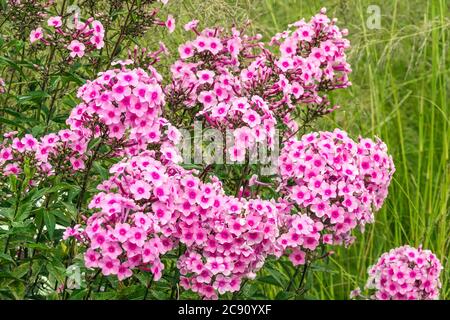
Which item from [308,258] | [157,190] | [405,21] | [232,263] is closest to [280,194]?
[308,258]

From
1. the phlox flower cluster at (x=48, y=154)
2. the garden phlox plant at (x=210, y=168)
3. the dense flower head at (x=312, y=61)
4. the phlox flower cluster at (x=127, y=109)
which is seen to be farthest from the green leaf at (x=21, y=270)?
the dense flower head at (x=312, y=61)

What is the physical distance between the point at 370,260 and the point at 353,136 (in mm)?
704

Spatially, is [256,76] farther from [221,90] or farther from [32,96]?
[32,96]

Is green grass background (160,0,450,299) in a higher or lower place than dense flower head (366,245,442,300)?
higher

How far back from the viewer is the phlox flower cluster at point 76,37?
2.96 m

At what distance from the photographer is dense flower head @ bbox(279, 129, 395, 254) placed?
9.08 ft

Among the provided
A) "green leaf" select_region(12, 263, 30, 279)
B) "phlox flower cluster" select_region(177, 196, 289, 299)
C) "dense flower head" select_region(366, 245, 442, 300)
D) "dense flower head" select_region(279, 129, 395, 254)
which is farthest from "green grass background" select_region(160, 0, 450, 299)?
"green leaf" select_region(12, 263, 30, 279)

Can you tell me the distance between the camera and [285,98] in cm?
292

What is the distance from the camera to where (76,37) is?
2.99 metres

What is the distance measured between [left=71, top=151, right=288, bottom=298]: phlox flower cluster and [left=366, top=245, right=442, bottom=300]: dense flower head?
0.66 m

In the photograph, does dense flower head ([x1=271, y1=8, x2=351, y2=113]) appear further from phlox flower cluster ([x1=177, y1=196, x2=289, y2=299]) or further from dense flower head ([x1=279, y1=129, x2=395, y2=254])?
phlox flower cluster ([x1=177, y1=196, x2=289, y2=299])

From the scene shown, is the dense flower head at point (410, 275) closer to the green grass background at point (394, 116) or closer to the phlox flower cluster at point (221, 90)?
the green grass background at point (394, 116)

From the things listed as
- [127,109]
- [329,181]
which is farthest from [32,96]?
[329,181]

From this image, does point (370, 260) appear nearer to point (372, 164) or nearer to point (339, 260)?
point (339, 260)
